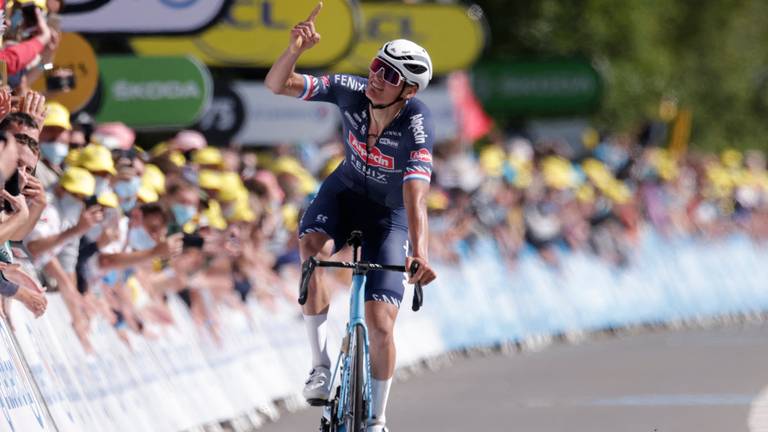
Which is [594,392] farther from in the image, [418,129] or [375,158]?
[418,129]

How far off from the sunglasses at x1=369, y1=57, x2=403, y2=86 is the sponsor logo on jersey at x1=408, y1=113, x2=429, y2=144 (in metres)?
0.23

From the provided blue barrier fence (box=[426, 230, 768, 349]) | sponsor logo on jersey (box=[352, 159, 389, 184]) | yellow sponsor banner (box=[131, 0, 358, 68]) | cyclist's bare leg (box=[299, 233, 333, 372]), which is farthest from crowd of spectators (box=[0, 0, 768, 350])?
sponsor logo on jersey (box=[352, 159, 389, 184])

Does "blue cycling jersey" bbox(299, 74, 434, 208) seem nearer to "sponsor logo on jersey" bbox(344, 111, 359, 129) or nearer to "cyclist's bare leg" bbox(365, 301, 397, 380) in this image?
"sponsor logo on jersey" bbox(344, 111, 359, 129)

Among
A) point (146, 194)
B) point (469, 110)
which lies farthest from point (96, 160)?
point (469, 110)

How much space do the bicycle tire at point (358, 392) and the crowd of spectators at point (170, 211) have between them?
1.59m

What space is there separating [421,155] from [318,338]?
121 cm

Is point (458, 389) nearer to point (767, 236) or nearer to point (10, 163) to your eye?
point (10, 163)

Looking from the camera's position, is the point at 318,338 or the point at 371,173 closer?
Answer: the point at 371,173

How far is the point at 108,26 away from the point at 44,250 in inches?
134

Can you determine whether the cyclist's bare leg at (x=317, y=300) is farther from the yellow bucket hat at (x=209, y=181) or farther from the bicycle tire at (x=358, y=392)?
the yellow bucket hat at (x=209, y=181)

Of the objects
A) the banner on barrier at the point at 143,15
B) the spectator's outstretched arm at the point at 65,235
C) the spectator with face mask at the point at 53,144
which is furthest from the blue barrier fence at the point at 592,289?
the spectator's outstretched arm at the point at 65,235

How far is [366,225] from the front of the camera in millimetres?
10258

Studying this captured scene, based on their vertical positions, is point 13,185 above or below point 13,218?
above

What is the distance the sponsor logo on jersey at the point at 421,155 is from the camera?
9.77 metres
